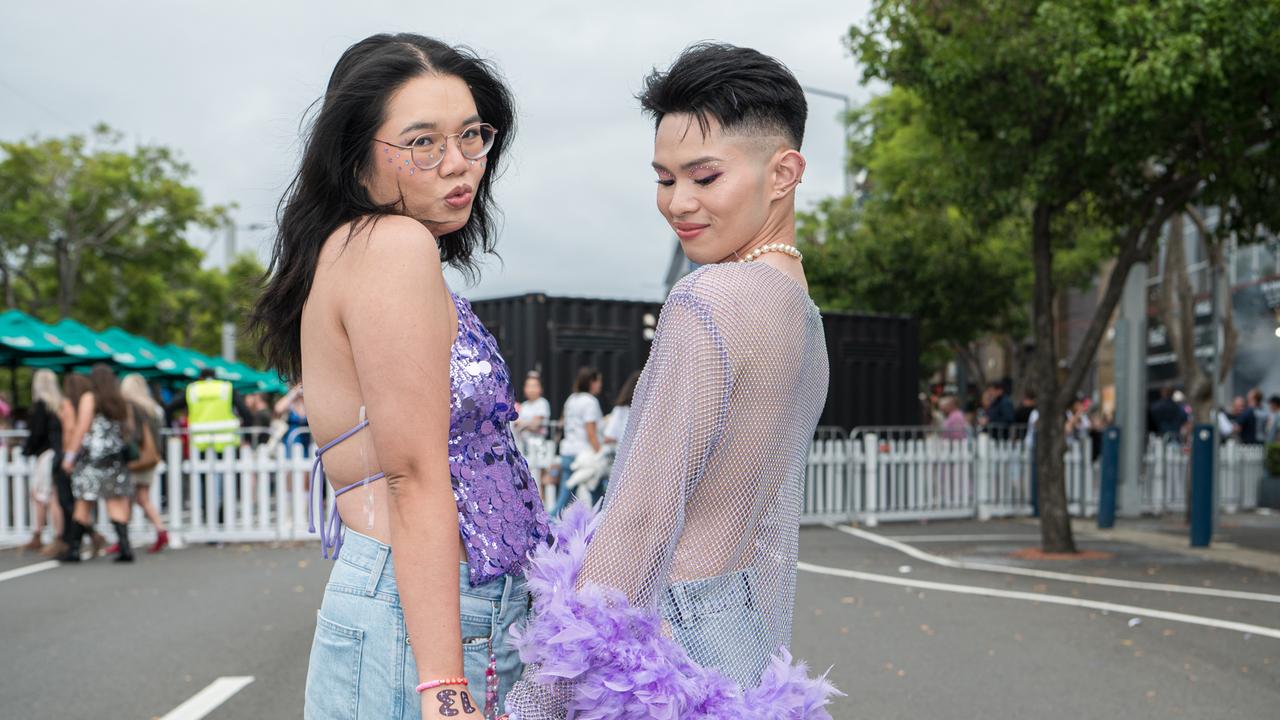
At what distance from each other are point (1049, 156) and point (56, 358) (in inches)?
546

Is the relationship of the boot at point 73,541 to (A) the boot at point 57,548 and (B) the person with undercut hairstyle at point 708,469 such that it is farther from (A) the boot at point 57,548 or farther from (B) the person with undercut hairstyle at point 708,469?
(B) the person with undercut hairstyle at point 708,469

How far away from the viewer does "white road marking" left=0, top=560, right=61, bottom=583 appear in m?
10.3

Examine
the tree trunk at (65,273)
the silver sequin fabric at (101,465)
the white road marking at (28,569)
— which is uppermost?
the tree trunk at (65,273)

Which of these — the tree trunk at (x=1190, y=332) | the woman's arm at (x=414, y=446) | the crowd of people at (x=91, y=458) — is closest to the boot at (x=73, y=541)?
the crowd of people at (x=91, y=458)

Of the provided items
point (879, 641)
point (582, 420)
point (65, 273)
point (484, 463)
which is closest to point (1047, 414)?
point (582, 420)

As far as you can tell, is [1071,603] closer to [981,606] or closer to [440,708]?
[981,606]

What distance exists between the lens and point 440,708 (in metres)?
1.66

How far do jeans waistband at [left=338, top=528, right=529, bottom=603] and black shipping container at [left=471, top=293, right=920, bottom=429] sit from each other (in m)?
14.4

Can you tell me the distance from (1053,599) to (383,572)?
7.88 m

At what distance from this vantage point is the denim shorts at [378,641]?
5.75 feet

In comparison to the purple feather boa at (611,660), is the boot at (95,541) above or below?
below

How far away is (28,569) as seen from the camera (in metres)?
10.8

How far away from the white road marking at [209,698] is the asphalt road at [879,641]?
67 mm

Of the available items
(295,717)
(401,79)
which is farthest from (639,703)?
(295,717)
